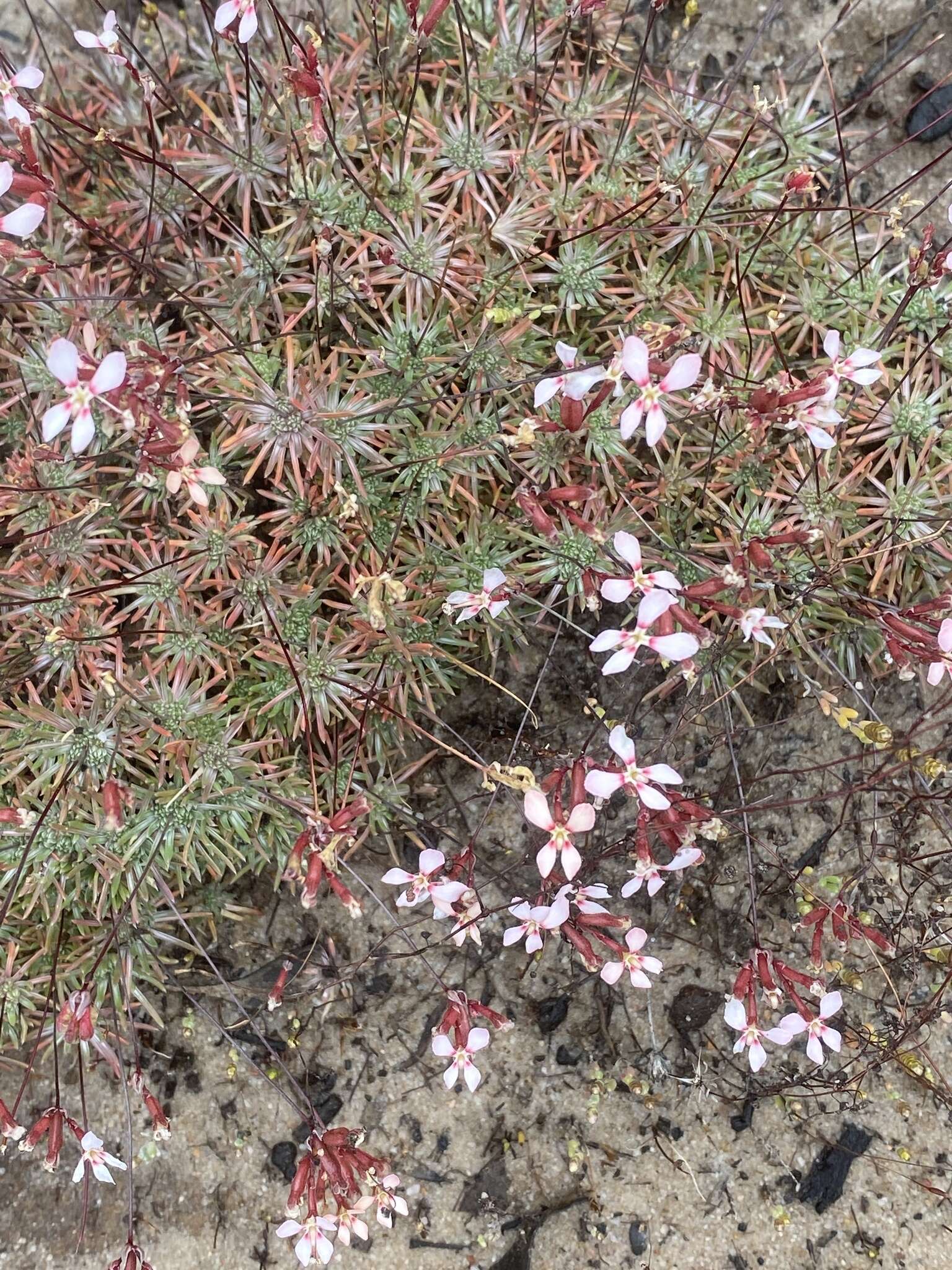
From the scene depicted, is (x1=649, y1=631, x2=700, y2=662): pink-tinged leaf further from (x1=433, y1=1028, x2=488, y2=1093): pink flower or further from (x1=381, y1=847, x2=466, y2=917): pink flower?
(x1=433, y1=1028, x2=488, y2=1093): pink flower

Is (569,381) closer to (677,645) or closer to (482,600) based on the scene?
(482,600)

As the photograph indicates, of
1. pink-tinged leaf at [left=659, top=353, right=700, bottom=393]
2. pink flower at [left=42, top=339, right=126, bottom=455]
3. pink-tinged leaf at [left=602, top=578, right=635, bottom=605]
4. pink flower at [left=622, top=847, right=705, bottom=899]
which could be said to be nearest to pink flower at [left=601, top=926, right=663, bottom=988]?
pink flower at [left=622, top=847, right=705, bottom=899]

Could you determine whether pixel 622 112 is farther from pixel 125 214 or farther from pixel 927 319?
pixel 125 214

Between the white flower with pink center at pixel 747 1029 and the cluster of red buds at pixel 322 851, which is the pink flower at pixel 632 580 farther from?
the white flower with pink center at pixel 747 1029

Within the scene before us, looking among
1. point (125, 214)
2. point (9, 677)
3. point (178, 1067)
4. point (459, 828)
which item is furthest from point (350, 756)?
point (125, 214)

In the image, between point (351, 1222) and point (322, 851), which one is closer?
point (322, 851)

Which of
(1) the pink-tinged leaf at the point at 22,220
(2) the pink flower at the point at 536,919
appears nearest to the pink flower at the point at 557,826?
(2) the pink flower at the point at 536,919

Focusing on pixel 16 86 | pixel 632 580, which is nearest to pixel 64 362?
pixel 16 86
